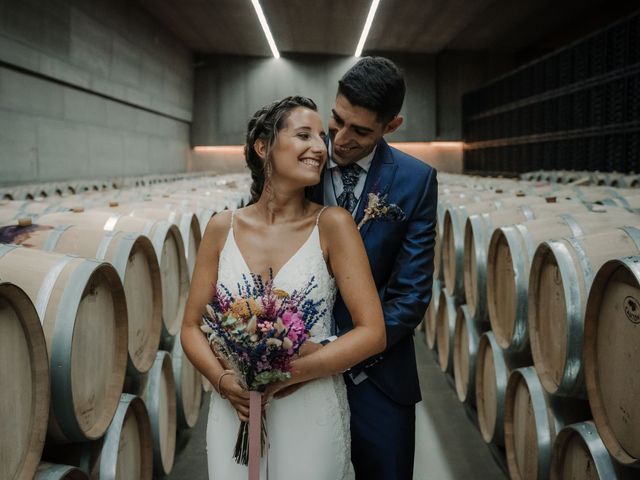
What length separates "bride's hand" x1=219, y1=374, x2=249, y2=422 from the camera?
1.45m

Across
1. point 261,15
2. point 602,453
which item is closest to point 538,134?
point 261,15

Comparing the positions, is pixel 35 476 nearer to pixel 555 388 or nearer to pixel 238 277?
pixel 238 277

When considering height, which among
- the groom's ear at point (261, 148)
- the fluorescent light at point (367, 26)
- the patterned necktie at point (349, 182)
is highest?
the fluorescent light at point (367, 26)

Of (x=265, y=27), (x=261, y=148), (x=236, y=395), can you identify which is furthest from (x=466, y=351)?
(x=265, y=27)

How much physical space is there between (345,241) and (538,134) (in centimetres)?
1232

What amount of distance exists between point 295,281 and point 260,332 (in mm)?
352

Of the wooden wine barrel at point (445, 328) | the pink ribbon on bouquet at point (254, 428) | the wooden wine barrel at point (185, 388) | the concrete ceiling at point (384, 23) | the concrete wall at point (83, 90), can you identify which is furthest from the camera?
the concrete ceiling at point (384, 23)

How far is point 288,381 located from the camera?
147 centimetres

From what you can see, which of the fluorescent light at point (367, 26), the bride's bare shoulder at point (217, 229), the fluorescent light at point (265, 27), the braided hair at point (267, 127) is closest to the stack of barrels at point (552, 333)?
the braided hair at point (267, 127)

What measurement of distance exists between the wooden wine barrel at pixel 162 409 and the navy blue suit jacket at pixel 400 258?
58.9 inches

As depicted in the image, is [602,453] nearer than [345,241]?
No

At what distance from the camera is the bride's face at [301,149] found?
1.62m

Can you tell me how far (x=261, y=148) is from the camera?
177cm

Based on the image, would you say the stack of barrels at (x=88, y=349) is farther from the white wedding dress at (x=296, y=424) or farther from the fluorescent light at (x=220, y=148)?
the fluorescent light at (x=220, y=148)
